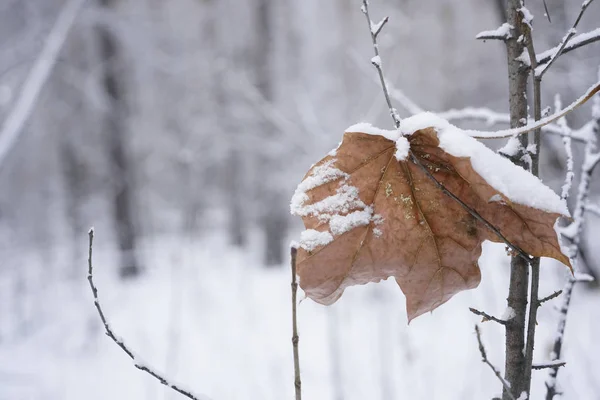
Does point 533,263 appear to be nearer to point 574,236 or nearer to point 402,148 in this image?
point 402,148

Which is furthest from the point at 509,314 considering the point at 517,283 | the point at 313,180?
the point at 313,180

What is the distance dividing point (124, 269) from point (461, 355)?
5164mm

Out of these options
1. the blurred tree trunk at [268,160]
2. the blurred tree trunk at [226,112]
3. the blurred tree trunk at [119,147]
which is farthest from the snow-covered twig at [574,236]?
the blurred tree trunk at [119,147]

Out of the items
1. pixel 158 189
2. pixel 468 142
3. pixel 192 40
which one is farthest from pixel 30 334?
pixel 158 189

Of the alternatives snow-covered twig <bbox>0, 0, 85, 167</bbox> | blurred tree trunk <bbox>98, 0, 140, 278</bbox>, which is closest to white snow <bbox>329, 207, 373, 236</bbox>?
snow-covered twig <bbox>0, 0, 85, 167</bbox>

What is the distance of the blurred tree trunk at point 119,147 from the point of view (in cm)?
582

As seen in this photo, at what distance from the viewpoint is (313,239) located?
1.30ft

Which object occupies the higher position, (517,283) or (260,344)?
(517,283)

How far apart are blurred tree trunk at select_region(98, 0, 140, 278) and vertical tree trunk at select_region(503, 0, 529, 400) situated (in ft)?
19.9

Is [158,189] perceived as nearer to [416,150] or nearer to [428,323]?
[428,323]

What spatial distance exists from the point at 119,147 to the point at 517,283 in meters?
6.44

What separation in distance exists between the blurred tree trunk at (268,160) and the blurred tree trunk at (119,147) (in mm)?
2227

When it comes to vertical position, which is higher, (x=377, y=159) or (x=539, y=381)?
(x=377, y=159)

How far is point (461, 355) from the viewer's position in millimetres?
2977
